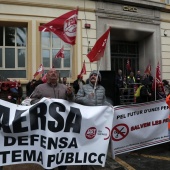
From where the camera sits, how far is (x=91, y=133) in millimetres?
4484

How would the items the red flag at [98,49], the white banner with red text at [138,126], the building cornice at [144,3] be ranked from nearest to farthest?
the white banner with red text at [138,126], the red flag at [98,49], the building cornice at [144,3]

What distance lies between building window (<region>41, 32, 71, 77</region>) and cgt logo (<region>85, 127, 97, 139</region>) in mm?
8822

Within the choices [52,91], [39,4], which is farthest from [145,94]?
[39,4]

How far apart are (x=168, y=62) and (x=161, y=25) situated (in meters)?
2.14

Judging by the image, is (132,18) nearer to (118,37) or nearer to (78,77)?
(118,37)

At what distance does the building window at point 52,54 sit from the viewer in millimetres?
13055

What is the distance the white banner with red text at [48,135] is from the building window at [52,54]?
29.1ft

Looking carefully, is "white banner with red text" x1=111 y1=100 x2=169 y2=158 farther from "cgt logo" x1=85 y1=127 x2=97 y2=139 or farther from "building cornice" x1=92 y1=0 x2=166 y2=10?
"building cornice" x1=92 y1=0 x2=166 y2=10

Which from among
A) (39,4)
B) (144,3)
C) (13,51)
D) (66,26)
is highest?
(144,3)

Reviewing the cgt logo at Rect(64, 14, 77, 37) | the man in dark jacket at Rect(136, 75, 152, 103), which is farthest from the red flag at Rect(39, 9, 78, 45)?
the man in dark jacket at Rect(136, 75, 152, 103)

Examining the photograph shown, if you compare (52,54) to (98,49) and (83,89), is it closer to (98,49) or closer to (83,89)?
(98,49)

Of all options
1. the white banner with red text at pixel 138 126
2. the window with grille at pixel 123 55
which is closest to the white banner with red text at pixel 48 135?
the white banner with red text at pixel 138 126

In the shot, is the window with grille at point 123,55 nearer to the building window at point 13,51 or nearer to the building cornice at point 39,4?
the building cornice at point 39,4

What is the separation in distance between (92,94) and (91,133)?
2.44ft
